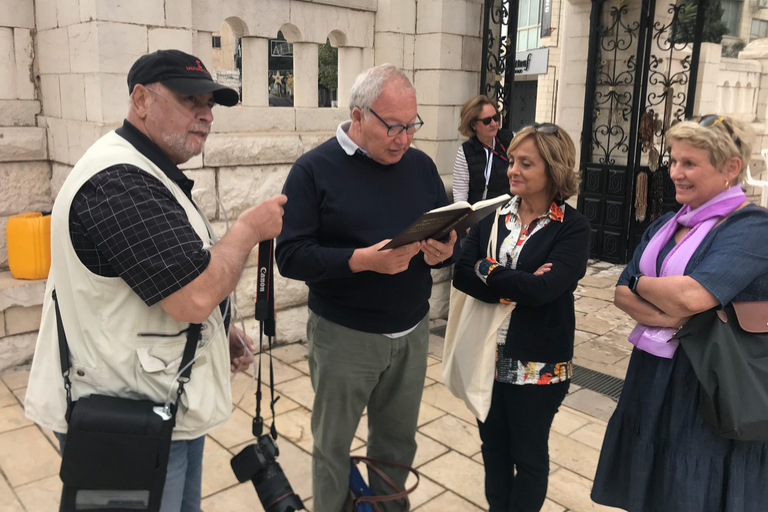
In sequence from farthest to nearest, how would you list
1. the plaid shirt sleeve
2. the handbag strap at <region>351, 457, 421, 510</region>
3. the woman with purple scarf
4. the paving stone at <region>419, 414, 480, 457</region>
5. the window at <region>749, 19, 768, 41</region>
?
the window at <region>749, 19, 768, 41</region>
the paving stone at <region>419, 414, 480, 457</region>
the handbag strap at <region>351, 457, 421, 510</region>
the woman with purple scarf
the plaid shirt sleeve

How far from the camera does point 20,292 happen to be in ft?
14.0

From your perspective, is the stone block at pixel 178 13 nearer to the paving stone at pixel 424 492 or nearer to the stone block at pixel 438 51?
the stone block at pixel 438 51

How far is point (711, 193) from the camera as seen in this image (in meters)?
2.20

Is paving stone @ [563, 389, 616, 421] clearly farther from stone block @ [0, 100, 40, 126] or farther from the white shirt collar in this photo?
stone block @ [0, 100, 40, 126]

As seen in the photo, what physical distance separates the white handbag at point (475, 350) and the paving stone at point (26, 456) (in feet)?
7.15

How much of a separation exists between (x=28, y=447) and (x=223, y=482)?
1165 mm

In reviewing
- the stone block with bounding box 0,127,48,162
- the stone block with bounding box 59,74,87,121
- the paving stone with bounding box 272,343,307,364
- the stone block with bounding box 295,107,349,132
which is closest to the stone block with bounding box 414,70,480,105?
the stone block with bounding box 295,107,349,132

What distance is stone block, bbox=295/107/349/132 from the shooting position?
16.8 feet

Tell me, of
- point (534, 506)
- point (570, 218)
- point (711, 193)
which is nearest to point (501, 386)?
point (534, 506)

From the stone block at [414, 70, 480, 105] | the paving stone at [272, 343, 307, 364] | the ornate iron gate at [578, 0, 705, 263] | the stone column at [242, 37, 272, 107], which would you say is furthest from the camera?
the ornate iron gate at [578, 0, 705, 263]

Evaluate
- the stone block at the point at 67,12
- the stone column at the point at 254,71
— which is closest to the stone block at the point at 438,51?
the stone column at the point at 254,71

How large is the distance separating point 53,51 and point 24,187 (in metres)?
0.98

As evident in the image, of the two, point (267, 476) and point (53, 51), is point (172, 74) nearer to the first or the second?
point (267, 476)

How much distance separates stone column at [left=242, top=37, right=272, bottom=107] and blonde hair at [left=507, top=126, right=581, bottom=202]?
2.83 m
